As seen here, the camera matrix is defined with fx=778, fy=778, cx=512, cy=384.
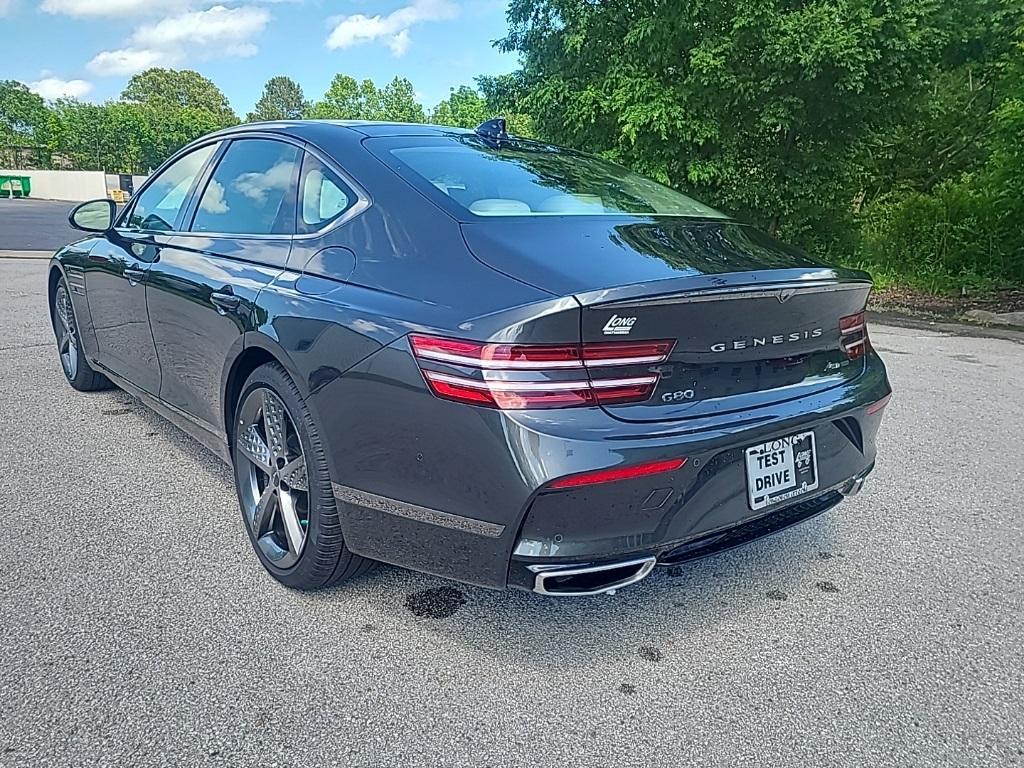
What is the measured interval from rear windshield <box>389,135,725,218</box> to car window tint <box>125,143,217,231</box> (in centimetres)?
124

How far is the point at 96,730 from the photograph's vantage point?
184 cm

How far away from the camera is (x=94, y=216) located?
14.1ft

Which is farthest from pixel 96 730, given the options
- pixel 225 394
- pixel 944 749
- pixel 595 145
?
pixel 595 145

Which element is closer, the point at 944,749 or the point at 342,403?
the point at 944,749

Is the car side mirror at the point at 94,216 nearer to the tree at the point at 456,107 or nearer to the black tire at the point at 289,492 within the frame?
the black tire at the point at 289,492

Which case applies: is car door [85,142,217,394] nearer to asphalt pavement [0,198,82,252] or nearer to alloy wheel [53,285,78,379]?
alloy wheel [53,285,78,379]

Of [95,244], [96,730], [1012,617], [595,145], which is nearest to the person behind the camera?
[96,730]

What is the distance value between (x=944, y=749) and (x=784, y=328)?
3.65 feet

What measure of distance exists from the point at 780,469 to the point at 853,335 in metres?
0.62

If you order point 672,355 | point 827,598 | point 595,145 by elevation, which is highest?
point 595,145

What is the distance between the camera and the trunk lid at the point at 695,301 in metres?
1.90

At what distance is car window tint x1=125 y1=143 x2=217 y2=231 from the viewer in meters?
3.41

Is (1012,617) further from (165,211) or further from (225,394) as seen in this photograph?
(165,211)

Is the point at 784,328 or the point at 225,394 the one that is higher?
the point at 784,328
